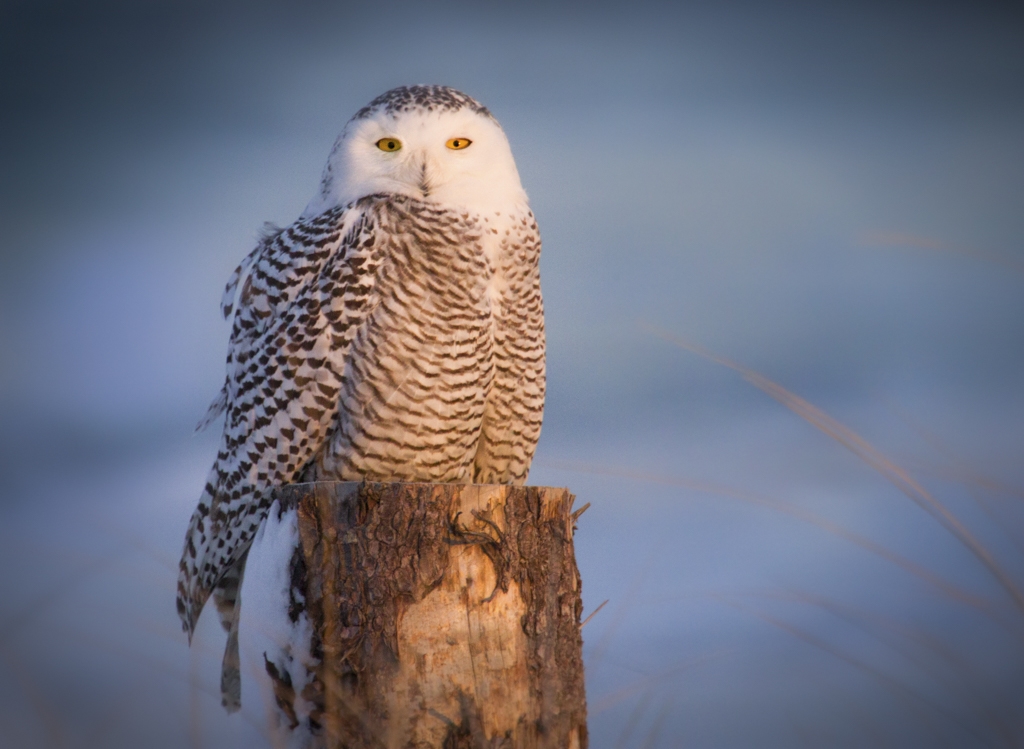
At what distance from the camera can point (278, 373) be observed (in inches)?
106

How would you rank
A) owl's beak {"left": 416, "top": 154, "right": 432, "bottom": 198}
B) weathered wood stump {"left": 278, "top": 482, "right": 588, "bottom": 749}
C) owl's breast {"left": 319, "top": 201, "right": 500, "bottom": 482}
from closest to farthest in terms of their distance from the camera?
weathered wood stump {"left": 278, "top": 482, "right": 588, "bottom": 749}
owl's breast {"left": 319, "top": 201, "right": 500, "bottom": 482}
owl's beak {"left": 416, "top": 154, "right": 432, "bottom": 198}

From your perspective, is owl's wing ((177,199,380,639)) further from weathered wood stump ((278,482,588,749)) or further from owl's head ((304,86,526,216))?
weathered wood stump ((278,482,588,749))

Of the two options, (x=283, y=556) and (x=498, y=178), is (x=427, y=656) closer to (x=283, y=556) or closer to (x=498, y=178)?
(x=283, y=556)

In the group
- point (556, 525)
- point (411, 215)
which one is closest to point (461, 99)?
point (411, 215)

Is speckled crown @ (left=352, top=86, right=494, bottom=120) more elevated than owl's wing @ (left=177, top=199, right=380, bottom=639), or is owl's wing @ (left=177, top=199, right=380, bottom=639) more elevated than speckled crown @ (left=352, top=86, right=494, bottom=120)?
speckled crown @ (left=352, top=86, right=494, bottom=120)

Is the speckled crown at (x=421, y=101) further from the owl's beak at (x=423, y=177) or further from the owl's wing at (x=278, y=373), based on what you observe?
the owl's wing at (x=278, y=373)

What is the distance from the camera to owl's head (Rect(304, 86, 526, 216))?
279 cm

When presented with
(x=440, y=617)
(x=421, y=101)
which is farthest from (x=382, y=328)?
(x=440, y=617)

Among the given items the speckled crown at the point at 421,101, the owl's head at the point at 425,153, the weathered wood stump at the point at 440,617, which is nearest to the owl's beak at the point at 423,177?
the owl's head at the point at 425,153

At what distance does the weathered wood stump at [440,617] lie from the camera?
194 cm

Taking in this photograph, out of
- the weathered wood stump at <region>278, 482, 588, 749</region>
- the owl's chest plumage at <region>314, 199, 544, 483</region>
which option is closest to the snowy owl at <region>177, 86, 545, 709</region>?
the owl's chest plumage at <region>314, 199, 544, 483</region>

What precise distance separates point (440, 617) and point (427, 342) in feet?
3.03

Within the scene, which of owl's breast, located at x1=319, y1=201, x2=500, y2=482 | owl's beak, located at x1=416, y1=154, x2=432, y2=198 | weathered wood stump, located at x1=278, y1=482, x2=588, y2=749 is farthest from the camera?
owl's beak, located at x1=416, y1=154, x2=432, y2=198

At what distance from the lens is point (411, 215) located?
8.95 ft
